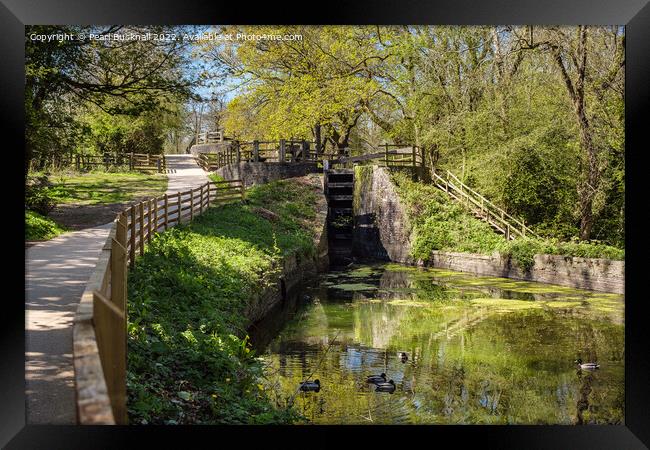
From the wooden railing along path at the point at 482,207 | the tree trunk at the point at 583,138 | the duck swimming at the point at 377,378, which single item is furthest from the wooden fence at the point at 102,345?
the wooden railing along path at the point at 482,207

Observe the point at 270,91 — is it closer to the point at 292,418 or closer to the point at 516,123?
the point at 516,123

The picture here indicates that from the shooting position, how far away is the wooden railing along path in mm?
17781

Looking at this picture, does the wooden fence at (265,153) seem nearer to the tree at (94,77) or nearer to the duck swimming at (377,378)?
the tree at (94,77)

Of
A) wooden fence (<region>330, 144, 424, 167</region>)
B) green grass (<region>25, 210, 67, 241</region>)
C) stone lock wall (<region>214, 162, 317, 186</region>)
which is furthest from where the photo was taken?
stone lock wall (<region>214, 162, 317, 186</region>)

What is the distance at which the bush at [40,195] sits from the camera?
32.3ft

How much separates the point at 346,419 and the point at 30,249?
21.1 feet

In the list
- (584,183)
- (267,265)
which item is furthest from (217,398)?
(584,183)

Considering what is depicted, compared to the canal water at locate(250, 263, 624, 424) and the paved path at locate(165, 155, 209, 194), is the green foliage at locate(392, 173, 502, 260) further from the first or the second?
the paved path at locate(165, 155, 209, 194)

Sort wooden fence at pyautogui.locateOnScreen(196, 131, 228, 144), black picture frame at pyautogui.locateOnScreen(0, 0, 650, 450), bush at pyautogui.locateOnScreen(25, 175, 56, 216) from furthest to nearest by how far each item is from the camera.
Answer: wooden fence at pyautogui.locateOnScreen(196, 131, 228, 144), bush at pyautogui.locateOnScreen(25, 175, 56, 216), black picture frame at pyautogui.locateOnScreen(0, 0, 650, 450)

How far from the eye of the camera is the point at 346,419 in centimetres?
773

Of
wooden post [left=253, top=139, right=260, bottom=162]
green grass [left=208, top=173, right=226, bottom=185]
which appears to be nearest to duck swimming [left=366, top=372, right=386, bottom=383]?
wooden post [left=253, top=139, right=260, bottom=162]

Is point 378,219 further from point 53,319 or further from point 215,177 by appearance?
point 53,319

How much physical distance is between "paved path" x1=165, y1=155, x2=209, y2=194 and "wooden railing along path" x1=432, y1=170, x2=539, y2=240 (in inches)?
315

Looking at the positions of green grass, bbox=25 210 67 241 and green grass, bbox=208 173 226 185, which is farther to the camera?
green grass, bbox=208 173 226 185
